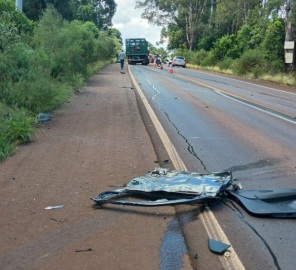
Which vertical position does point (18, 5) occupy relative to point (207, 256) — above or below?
above

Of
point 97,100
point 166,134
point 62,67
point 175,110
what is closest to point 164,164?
point 166,134

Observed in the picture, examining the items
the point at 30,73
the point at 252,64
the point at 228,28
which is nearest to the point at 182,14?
the point at 228,28

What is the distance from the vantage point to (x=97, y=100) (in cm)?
1750

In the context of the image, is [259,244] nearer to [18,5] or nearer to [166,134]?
[166,134]

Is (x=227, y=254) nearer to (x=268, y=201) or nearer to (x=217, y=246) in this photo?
(x=217, y=246)

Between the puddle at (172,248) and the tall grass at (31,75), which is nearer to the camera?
the puddle at (172,248)

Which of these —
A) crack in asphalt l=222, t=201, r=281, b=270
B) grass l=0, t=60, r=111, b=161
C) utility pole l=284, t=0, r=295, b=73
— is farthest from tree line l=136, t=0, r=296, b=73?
crack in asphalt l=222, t=201, r=281, b=270

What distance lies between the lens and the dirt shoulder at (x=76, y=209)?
4441 mm

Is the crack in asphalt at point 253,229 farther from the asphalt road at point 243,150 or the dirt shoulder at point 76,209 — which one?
the dirt shoulder at point 76,209

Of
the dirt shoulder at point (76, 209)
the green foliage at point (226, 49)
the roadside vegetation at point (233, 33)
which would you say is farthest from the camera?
the green foliage at point (226, 49)

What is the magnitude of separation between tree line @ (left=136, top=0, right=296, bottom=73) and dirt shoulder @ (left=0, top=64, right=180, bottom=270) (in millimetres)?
27974

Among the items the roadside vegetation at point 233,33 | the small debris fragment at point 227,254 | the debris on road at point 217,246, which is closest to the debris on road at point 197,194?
the debris on road at point 217,246

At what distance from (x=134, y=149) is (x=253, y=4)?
52.9 m

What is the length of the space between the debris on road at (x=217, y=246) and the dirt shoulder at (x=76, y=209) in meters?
0.50
